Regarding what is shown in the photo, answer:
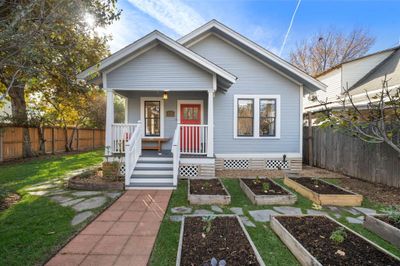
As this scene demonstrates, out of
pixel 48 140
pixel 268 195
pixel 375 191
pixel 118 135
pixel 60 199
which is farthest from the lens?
pixel 48 140

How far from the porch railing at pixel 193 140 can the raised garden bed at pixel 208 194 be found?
2.03 metres

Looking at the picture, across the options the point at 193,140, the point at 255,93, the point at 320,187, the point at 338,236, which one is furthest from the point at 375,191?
the point at 193,140

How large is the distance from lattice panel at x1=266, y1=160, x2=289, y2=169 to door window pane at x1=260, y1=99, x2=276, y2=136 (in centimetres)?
117

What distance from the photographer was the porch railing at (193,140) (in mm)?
7805

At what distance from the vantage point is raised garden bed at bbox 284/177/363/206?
16.2 ft

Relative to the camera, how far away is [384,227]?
343 cm

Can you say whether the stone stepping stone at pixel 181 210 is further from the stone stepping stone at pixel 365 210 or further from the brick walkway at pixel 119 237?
the stone stepping stone at pixel 365 210

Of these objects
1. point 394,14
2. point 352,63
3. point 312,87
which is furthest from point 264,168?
point 394,14

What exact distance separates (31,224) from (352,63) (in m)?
15.3

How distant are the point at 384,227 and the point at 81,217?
512 centimetres

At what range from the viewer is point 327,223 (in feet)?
11.9

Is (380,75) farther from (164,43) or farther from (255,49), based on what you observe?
(164,43)

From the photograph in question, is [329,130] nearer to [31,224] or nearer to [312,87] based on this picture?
[312,87]

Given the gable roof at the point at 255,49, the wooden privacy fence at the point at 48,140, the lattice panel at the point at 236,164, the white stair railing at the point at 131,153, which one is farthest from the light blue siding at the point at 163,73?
the wooden privacy fence at the point at 48,140
